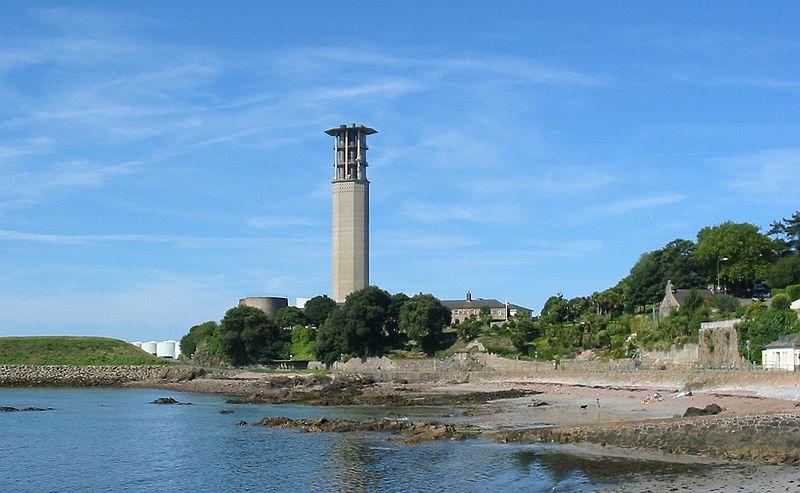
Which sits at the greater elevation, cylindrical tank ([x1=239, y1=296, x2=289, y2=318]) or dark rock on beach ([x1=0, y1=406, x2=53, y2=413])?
cylindrical tank ([x1=239, y1=296, x2=289, y2=318])

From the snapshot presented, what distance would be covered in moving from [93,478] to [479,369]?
145 ft

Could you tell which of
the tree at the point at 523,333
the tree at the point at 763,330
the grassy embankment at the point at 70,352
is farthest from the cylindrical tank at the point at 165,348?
the tree at the point at 763,330

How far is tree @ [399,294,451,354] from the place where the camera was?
73.8 metres

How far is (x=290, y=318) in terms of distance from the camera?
3693 inches

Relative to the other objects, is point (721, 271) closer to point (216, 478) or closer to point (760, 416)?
point (760, 416)

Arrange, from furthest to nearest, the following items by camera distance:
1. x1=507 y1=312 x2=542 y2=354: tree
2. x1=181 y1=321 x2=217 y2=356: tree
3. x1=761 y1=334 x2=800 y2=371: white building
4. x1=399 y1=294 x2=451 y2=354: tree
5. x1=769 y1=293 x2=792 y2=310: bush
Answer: x1=181 y1=321 x2=217 y2=356: tree, x1=399 y1=294 x2=451 y2=354: tree, x1=507 y1=312 x2=542 y2=354: tree, x1=769 y1=293 x2=792 y2=310: bush, x1=761 y1=334 x2=800 y2=371: white building

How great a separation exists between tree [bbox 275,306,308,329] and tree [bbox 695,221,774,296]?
1690 inches

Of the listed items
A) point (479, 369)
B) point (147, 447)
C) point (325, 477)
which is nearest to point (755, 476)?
point (325, 477)

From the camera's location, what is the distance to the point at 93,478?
24031 millimetres

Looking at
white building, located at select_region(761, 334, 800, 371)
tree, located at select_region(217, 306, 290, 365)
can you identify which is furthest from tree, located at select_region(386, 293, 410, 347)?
white building, located at select_region(761, 334, 800, 371)

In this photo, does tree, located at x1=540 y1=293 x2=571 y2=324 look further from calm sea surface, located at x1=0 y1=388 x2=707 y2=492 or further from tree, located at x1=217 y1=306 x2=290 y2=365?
calm sea surface, located at x1=0 y1=388 x2=707 y2=492

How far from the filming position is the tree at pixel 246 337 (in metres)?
79.6

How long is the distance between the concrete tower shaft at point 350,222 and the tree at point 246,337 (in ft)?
76.8

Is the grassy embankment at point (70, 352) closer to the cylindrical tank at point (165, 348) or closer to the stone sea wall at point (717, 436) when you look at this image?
the cylindrical tank at point (165, 348)
